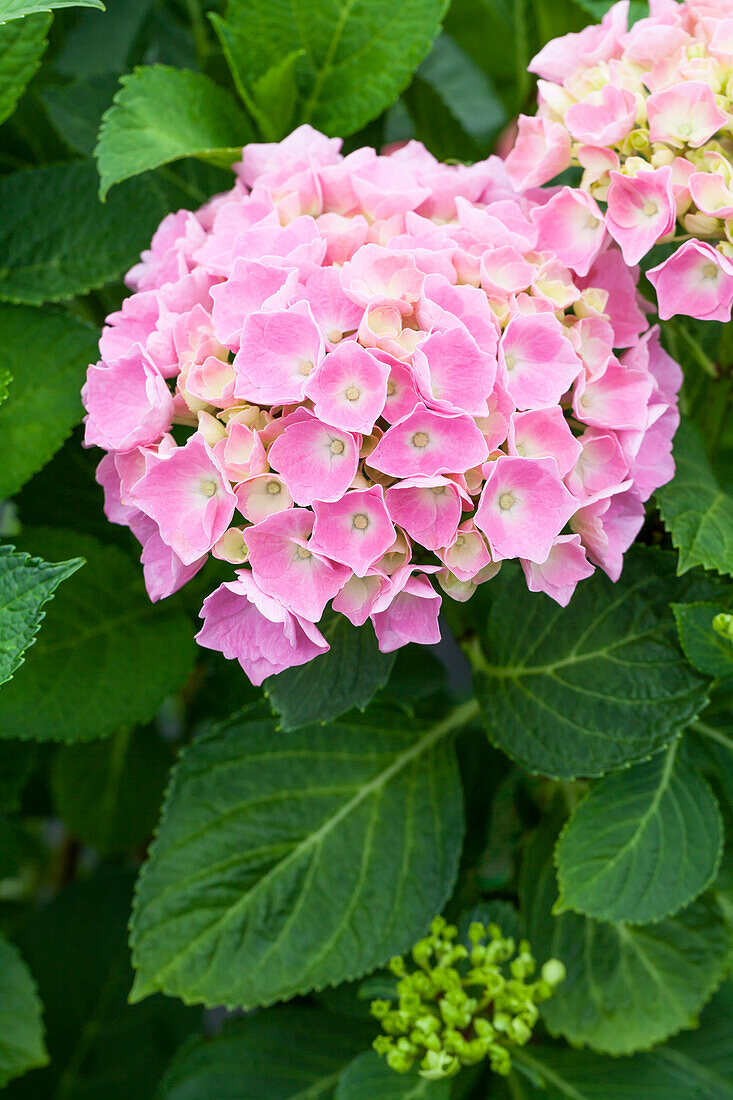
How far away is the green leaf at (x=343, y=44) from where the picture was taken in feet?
1.89

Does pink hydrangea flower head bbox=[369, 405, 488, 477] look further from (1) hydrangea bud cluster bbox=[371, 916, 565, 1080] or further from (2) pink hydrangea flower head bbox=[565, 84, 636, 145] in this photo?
(1) hydrangea bud cluster bbox=[371, 916, 565, 1080]

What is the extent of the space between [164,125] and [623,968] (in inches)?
21.7

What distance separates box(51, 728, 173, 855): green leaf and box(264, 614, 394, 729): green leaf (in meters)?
0.38

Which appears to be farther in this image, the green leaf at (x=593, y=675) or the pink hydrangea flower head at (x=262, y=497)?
the green leaf at (x=593, y=675)

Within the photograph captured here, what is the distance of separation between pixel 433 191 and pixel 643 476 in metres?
0.17

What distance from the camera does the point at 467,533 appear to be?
41 cm

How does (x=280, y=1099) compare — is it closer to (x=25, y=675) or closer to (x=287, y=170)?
(x=25, y=675)

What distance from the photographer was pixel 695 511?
1.60 ft

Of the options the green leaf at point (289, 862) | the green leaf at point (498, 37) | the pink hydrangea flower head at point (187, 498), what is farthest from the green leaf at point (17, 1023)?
the green leaf at point (498, 37)

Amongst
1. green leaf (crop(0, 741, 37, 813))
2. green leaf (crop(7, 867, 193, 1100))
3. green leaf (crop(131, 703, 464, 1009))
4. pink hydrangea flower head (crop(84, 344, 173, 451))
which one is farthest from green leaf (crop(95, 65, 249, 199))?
green leaf (crop(7, 867, 193, 1100))

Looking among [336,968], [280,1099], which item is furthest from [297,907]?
[280,1099]

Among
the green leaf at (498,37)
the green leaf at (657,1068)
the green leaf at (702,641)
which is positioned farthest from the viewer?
the green leaf at (498,37)

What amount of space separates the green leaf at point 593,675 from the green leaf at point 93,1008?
1.35 feet

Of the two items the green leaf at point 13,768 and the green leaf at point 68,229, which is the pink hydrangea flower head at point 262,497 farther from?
the green leaf at point 13,768
